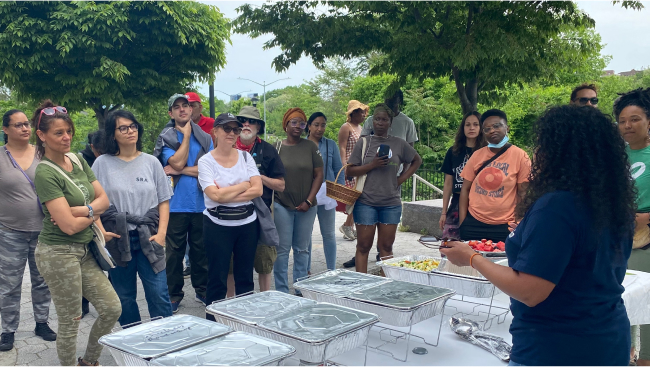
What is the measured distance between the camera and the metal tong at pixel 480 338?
2236 millimetres

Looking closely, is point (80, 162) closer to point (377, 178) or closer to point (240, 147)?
point (240, 147)

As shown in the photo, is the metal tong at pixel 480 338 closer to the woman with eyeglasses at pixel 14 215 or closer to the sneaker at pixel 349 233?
the woman with eyeglasses at pixel 14 215

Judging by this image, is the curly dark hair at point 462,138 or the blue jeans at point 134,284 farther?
the curly dark hair at point 462,138

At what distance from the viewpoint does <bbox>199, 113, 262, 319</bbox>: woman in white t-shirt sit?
150 inches

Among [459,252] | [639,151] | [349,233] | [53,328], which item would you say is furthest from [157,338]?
[349,233]

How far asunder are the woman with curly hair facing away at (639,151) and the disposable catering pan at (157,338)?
8.91 ft

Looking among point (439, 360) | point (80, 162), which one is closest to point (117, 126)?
point (80, 162)

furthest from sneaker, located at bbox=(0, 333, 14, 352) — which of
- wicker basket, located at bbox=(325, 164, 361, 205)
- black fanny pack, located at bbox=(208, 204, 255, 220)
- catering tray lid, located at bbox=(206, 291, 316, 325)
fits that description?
wicker basket, located at bbox=(325, 164, 361, 205)

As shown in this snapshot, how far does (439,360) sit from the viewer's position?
2209mm

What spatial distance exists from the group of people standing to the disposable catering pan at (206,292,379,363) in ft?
4.85

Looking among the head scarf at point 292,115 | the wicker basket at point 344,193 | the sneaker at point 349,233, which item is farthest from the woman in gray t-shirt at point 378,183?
the sneaker at point 349,233

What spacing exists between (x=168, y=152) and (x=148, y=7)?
8.81 meters

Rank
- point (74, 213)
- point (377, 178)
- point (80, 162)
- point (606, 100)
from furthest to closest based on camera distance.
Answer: point (606, 100) < point (377, 178) < point (80, 162) < point (74, 213)

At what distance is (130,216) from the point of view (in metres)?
3.52
